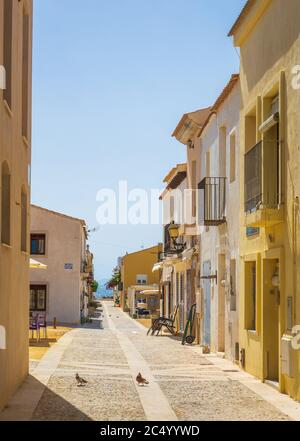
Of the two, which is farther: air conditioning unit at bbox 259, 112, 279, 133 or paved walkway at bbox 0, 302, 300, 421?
air conditioning unit at bbox 259, 112, 279, 133

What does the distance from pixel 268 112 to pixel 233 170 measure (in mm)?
4628

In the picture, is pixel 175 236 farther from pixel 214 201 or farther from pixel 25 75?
pixel 25 75

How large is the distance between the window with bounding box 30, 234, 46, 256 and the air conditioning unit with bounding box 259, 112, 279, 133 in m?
28.7

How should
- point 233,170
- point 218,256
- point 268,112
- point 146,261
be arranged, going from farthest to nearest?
point 146,261 < point 218,256 < point 233,170 < point 268,112

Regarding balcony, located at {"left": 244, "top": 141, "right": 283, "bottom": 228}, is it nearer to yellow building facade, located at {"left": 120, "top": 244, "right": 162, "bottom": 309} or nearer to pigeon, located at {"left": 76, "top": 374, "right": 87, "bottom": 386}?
pigeon, located at {"left": 76, "top": 374, "right": 87, "bottom": 386}

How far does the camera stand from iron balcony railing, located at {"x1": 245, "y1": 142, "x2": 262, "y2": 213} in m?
14.6

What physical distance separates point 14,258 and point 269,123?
5.01 m

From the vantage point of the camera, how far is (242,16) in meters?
16.0

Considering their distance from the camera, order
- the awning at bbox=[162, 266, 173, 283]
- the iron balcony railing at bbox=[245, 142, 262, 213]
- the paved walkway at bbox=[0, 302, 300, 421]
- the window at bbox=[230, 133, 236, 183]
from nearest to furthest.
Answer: the paved walkway at bbox=[0, 302, 300, 421] < the iron balcony railing at bbox=[245, 142, 262, 213] < the window at bbox=[230, 133, 236, 183] < the awning at bbox=[162, 266, 173, 283]

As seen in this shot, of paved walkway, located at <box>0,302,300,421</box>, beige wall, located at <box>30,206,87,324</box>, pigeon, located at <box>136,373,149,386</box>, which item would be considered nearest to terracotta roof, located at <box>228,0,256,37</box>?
paved walkway, located at <box>0,302,300,421</box>
